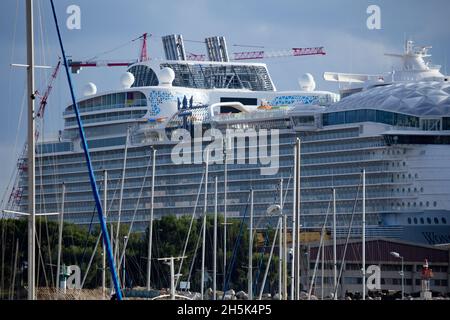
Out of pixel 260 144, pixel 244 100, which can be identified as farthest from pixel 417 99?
pixel 244 100

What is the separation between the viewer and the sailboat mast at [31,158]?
3444 cm

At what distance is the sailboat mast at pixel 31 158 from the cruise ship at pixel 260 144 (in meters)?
51.1

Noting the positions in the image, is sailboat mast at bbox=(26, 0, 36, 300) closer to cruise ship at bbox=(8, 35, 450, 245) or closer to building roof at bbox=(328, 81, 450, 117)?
cruise ship at bbox=(8, 35, 450, 245)

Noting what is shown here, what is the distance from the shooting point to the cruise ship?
333 ft

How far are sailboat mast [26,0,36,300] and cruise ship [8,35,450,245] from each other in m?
51.1

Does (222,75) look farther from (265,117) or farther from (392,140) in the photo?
(392,140)

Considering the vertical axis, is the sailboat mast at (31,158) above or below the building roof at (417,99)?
below

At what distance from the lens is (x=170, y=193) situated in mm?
118000

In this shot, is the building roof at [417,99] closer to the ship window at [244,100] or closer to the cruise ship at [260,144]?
the cruise ship at [260,144]

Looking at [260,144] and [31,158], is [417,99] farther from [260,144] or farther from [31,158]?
[31,158]

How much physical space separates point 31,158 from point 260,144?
257 feet

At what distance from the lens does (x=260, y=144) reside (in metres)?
114

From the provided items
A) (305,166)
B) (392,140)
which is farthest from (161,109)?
(392,140)

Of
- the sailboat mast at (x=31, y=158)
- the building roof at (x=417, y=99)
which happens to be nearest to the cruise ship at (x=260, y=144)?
the building roof at (x=417, y=99)
